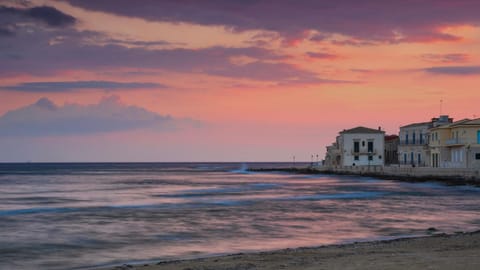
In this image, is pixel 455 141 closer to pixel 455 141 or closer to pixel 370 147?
pixel 455 141

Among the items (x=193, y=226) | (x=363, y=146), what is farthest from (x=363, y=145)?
(x=193, y=226)

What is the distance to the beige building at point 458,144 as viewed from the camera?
6462cm

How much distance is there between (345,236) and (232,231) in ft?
13.8

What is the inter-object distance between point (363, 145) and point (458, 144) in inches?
1081

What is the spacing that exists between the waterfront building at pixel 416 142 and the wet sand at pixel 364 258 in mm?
64705

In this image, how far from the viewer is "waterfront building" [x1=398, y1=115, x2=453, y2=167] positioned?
80.8 m

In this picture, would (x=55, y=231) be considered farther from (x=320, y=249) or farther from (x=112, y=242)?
(x=320, y=249)

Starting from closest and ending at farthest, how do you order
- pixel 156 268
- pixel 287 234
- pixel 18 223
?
pixel 156 268, pixel 287 234, pixel 18 223

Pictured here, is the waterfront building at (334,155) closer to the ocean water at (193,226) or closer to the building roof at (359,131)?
the building roof at (359,131)

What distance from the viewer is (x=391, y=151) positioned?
100812 mm

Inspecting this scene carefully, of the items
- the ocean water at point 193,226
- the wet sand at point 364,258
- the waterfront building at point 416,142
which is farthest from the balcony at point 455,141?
the wet sand at point 364,258

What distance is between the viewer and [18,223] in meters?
27.3

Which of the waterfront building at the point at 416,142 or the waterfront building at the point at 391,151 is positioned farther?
the waterfront building at the point at 391,151

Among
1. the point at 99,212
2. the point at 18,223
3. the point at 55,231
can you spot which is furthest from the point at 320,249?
the point at 99,212
